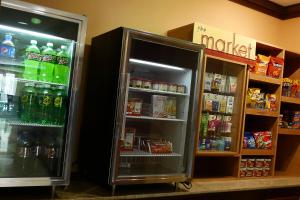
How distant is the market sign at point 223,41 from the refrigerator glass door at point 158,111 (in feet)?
1.08

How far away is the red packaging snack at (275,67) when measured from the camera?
3.66 meters

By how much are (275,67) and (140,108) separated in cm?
171

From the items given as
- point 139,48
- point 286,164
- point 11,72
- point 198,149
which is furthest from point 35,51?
point 286,164

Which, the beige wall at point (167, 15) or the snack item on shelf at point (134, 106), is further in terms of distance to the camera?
the beige wall at point (167, 15)

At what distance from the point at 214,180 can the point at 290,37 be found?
2.23 meters

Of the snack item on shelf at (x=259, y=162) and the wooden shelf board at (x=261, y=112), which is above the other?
the wooden shelf board at (x=261, y=112)

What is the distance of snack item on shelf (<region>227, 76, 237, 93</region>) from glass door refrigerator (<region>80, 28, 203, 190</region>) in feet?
2.24

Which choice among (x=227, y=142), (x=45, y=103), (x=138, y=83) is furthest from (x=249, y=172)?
(x=45, y=103)

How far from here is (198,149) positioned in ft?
10.4

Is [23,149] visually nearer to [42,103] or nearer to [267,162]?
[42,103]

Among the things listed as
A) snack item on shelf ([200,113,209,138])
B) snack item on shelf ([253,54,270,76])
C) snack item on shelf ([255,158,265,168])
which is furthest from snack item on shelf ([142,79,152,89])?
snack item on shelf ([255,158,265,168])

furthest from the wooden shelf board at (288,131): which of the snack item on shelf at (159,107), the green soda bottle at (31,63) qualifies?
the green soda bottle at (31,63)

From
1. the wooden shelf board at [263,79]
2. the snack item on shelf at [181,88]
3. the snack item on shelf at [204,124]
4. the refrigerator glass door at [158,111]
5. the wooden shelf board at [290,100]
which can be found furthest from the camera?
the wooden shelf board at [290,100]

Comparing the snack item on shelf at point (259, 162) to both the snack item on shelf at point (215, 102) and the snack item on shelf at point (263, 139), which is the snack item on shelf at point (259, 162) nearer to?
the snack item on shelf at point (263, 139)
